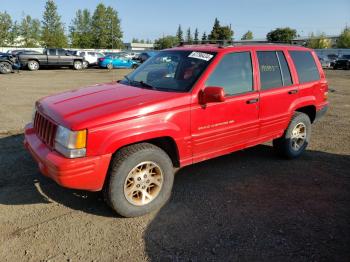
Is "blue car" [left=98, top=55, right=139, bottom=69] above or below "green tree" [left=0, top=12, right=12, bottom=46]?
below

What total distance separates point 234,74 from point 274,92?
812mm

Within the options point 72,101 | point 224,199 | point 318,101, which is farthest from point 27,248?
point 318,101

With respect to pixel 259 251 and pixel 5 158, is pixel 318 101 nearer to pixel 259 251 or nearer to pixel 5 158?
pixel 259 251

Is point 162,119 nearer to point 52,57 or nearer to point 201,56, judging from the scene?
point 201,56

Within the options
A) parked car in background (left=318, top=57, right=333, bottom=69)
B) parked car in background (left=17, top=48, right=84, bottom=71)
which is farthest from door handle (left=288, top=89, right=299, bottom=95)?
parked car in background (left=318, top=57, right=333, bottom=69)

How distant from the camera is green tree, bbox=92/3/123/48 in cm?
7969

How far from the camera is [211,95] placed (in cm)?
375

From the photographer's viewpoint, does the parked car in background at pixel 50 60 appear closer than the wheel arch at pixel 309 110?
No

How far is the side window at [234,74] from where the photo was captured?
13.6ft

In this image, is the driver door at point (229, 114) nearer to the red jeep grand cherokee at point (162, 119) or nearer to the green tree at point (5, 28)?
the red jeep grand cherokee at point (162, 119)

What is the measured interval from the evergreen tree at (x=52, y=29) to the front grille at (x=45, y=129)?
2560 inches

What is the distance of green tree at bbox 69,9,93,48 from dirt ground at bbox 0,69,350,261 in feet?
256

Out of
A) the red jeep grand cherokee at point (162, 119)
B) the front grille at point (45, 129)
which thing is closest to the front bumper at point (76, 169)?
the red jeep grand cherokee at point (162, 119)

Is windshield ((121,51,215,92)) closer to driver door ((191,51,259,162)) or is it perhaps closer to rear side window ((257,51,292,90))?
driver door ((191,51,259,162))
